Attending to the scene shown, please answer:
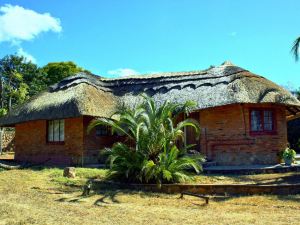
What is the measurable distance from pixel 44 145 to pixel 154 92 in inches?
234

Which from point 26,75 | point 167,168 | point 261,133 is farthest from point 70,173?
point 26,75

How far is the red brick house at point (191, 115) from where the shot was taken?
51.1 ft

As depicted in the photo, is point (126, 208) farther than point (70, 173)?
No

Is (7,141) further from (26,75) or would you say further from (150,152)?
(150,152)

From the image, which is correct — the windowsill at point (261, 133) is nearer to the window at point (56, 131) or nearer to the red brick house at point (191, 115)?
→ the red brick house at point (191, 115)

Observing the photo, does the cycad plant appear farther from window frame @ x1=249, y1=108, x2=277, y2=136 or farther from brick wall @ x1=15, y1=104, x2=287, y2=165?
window frame @ x1=249, y1=108, x2=277, y2=136

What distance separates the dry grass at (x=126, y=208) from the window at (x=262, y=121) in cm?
640

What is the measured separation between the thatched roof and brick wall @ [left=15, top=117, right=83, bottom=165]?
75cm

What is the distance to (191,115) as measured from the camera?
1728 cm

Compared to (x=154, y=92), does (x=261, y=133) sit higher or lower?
lower

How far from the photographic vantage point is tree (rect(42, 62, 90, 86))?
39.8 metres

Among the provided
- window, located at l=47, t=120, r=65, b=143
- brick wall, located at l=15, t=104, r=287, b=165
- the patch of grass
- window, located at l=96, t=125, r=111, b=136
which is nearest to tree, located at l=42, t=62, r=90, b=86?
window, located at l=47, t=120, r=65, b=143

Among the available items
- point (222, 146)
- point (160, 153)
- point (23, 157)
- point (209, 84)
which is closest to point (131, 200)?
point (160, 153)

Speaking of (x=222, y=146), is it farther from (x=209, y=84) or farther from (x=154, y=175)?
(x=154, y=175)
